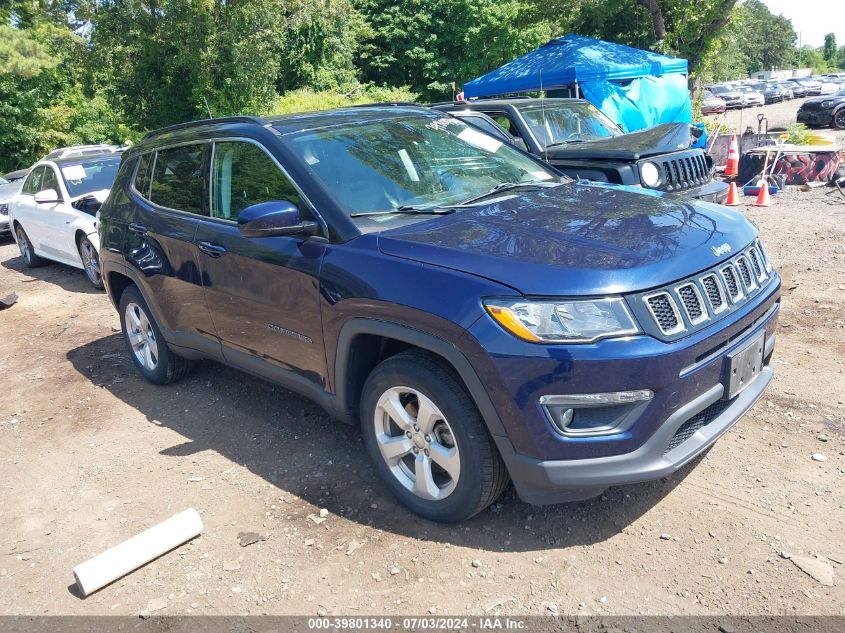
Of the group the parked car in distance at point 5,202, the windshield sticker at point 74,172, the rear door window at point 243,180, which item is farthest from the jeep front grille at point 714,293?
the parked car in distance at point 5,202

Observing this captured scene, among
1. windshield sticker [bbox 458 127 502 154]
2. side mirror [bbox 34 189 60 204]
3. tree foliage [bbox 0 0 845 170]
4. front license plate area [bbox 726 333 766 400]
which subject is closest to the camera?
front license plate area [bbox 726 333 766 400]

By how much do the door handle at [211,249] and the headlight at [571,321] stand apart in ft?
6.83

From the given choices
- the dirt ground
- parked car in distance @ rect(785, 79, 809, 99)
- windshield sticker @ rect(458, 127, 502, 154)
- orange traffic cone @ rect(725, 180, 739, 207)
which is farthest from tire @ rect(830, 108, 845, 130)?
parked car in distance @ rect(785, 79, 809, 99)

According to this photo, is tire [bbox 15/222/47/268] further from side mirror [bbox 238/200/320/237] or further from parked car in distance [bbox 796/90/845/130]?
parked car in distance [bbox 796/90/845/130]

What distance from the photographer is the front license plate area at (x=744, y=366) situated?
3143mm

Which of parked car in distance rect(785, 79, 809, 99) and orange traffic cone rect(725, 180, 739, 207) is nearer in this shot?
orange traffic cone rect(725, 180, 739, 207)

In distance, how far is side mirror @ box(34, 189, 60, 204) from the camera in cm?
936

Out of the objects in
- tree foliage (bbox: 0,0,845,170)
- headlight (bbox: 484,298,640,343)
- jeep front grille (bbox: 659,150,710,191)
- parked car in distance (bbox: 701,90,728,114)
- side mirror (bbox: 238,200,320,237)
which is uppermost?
tree foliage (bbox: 0,0,845,170)

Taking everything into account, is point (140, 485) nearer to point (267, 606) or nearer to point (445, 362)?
point (267, 606)

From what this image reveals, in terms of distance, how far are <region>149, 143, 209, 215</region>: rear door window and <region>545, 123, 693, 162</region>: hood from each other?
4138 mm

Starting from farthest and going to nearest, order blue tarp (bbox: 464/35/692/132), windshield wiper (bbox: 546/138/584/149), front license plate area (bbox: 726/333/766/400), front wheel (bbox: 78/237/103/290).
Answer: blue tarp (bbox: 464/35/692/132) → front wheel (bbox: 78/237/103/290) → windshield wiper (bbox: 546/138/584/149) → front license plate area (bbox: 726/333/766/400)

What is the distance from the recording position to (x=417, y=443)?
3.38 meters

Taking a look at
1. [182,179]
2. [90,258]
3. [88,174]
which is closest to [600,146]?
[182,179]

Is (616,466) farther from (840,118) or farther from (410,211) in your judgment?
(840,118)
